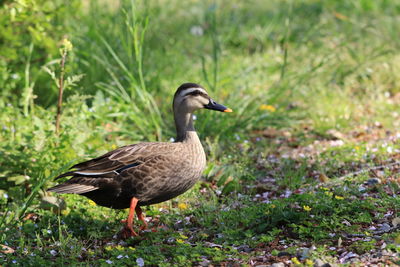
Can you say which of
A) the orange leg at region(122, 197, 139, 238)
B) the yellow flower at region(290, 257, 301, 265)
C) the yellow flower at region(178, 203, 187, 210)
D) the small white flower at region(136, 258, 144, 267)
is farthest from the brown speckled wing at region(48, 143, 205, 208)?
the yellow flower at region(290, 257, 301, 265)

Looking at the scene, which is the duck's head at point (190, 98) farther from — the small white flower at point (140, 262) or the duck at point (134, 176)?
the small white flower at point (140, 262)

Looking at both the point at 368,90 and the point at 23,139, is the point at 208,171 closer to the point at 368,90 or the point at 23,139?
the point at 23,139

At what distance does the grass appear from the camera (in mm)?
4125

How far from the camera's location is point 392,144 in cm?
605

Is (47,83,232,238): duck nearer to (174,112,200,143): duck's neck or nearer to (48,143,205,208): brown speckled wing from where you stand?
(48,143,205,208): brown speckled wing

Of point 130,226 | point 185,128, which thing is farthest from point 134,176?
point 185,128

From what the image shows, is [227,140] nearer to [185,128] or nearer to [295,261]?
[185,128]

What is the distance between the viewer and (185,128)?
16.3 ft

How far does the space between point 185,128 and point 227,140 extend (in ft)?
5.22

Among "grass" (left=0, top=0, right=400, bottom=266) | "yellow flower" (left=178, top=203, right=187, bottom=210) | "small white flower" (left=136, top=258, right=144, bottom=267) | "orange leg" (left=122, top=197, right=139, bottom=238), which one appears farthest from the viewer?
"yellow flower" (left=178, top=203, right=187, bottom=210)

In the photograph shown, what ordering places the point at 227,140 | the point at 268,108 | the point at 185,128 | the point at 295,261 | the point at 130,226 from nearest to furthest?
the point at 295,261
the point at 130,226
the point at 185,128
the point at 227,140
the point at 268,108

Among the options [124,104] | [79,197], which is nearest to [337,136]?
[124,104]

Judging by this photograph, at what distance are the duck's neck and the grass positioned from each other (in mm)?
581

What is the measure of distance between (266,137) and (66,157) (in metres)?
A: 2.56
